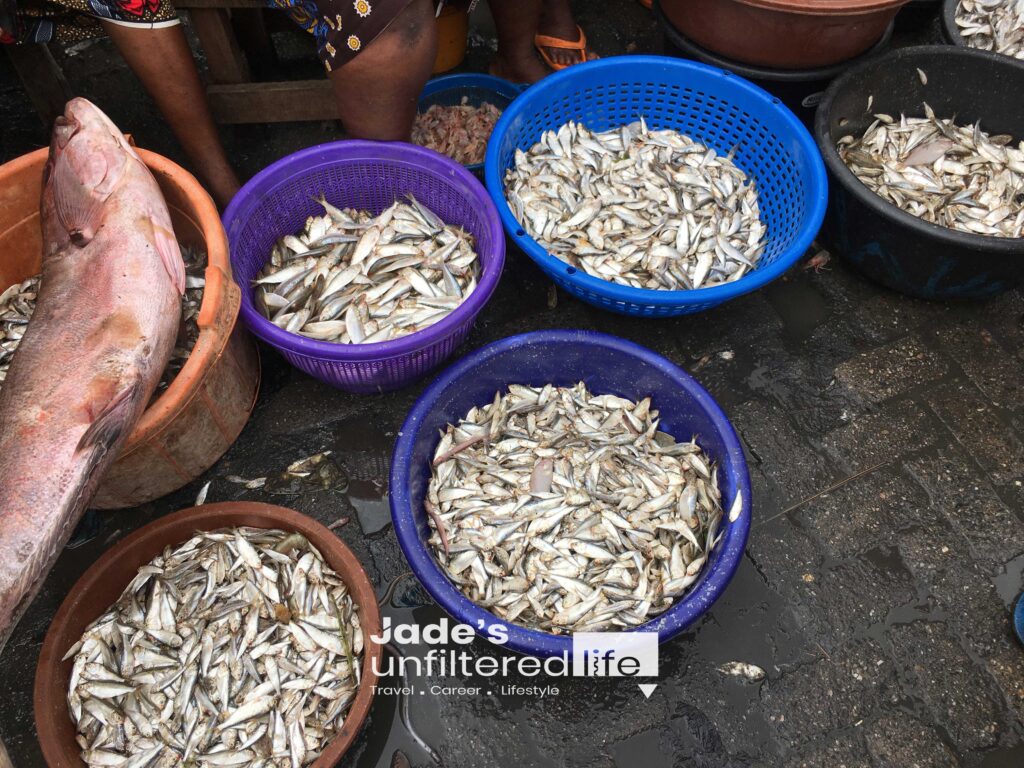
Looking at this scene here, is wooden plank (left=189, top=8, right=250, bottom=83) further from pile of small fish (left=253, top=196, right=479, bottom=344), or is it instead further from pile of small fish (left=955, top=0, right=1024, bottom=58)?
pile of small fish (left=955, top=0, right=1024, bottom=58)

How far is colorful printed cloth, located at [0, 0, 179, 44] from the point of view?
7.70 ft

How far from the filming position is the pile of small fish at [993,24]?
11.3ft

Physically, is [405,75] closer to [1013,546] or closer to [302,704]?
[302,704]

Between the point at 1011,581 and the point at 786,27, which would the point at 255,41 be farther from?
the point at 1011,581

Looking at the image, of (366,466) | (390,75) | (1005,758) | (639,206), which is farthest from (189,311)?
(1005,758)

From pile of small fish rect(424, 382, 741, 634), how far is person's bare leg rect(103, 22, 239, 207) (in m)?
1.50

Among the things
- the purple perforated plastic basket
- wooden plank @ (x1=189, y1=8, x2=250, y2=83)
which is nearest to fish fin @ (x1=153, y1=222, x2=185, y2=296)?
the purple perforated plastic basket

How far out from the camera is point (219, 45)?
2982mm

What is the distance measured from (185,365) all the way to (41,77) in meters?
1.85

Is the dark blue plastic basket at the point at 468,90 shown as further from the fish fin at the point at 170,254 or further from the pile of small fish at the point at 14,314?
the pile of small fish at the point at 14,314

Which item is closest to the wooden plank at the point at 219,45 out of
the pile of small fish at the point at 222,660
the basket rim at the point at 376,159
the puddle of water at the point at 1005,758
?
the basket rim at the point at 376,159

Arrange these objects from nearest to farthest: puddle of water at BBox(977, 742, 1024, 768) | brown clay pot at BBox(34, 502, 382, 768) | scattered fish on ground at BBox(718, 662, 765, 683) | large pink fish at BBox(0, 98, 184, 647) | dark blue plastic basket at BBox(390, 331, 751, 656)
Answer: large pink fish at BBox(0, 98, 184, 647)
brown clay pot at BBox(34, 502, 382, 768)
dark blue plastic basket at BBox(390, 331, 751, 656)
puddle of water at BBox(977, 742, 1024, 768)
scattered fish on ground at BBox(718, 662, 765, 683)

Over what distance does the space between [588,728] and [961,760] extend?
1157mm

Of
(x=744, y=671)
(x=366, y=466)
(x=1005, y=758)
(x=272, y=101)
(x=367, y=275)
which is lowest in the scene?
(x=1005, y=758)
